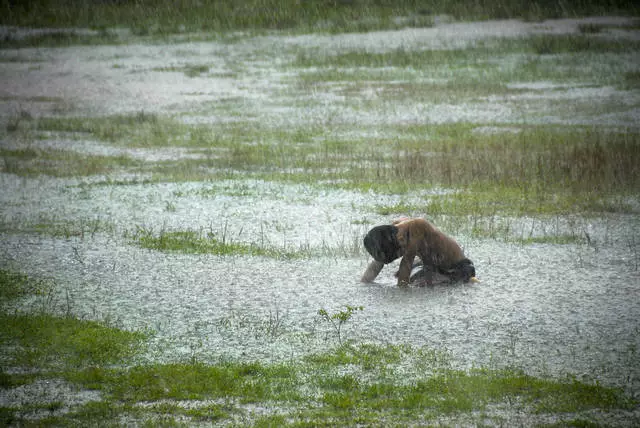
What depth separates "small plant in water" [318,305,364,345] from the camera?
10391mm

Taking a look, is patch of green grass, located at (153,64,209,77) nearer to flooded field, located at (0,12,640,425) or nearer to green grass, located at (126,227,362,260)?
flooded field, located at (0,12,640,425)

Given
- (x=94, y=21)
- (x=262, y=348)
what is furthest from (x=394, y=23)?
(x=262, y=348)

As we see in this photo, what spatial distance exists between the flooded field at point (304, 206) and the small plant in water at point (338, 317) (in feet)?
0.38

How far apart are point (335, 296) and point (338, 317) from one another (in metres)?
1.14

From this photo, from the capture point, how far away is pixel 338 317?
10.6 meters

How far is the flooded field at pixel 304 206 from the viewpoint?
34.1ft

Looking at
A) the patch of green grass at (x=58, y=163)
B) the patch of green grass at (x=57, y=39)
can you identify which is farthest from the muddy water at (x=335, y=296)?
the patch of green grass at (x=57, y=39)

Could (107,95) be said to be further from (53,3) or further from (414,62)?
(53,3)

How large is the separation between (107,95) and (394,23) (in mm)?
22176

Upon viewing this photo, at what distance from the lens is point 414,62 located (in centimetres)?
4162

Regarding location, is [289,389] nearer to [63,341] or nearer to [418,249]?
[63,341]

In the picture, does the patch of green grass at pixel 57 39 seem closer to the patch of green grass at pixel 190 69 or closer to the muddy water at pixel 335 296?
the patch of green grass at pixel 190 69

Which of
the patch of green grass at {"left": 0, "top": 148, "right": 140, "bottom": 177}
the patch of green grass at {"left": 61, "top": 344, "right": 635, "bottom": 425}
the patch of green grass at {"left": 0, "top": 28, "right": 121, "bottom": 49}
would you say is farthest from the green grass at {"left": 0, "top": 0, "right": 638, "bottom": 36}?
the patch of green grass at {"left": 61, "top": 344, "right": 635, "bottom": 425}

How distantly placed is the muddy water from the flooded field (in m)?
0.04
